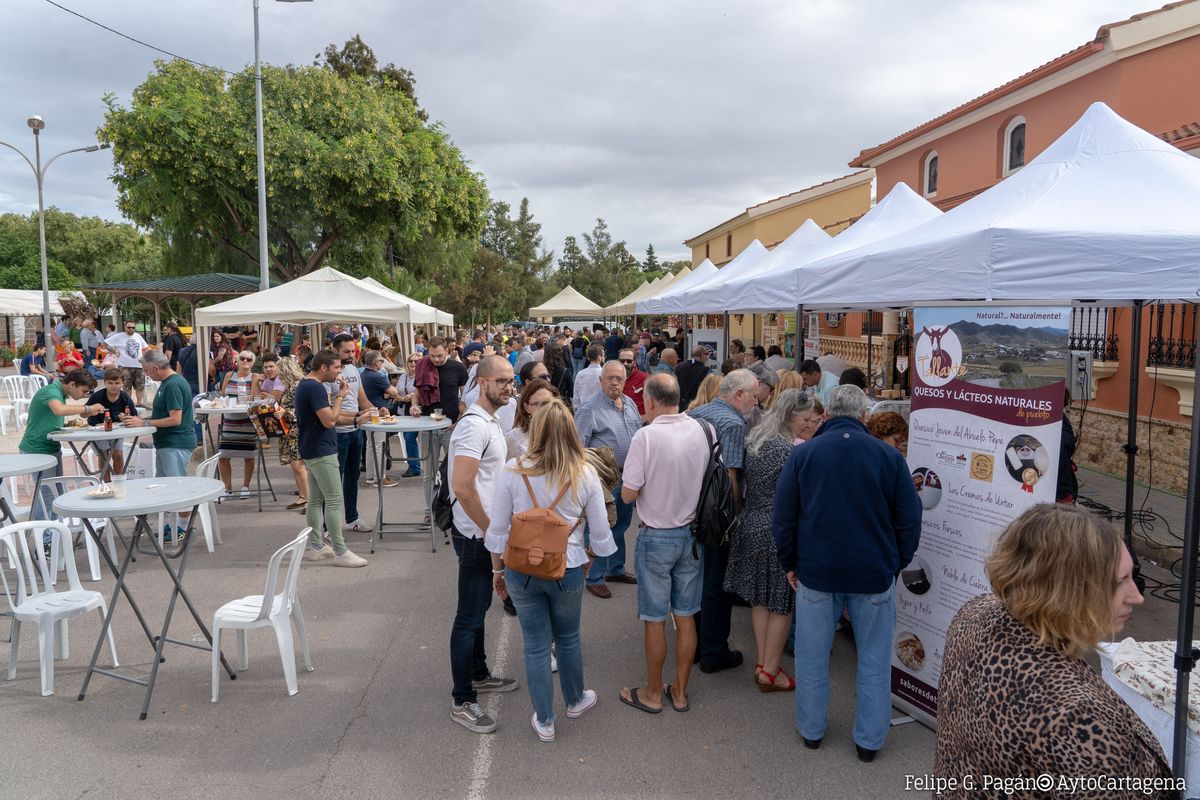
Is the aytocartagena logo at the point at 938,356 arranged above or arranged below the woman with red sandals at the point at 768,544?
above

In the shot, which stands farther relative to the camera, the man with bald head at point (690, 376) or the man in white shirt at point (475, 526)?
the man with bald head at point (690, 376)

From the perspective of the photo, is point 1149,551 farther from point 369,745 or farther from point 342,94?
point 342,94

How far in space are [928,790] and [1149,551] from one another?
477 cm

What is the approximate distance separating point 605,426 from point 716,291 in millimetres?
4218

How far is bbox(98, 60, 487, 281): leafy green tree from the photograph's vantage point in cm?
1786

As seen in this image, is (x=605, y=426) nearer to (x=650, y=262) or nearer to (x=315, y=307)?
(x=315, y=307)

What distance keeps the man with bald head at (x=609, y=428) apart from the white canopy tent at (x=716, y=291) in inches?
145

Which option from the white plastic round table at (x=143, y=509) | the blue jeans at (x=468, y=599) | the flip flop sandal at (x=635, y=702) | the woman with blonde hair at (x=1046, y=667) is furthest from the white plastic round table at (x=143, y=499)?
the woman with blonde hair at (x=1046, y=667)

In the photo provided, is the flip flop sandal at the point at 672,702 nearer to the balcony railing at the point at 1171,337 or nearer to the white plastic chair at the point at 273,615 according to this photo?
the white plastic chair at the point at 273,615

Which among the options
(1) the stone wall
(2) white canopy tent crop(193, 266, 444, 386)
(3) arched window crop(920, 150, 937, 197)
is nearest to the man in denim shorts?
(1) the stone wall

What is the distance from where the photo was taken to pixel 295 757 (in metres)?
3.52

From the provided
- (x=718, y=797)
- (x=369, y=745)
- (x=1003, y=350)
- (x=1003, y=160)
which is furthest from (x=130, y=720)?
(x=1003, y=160)

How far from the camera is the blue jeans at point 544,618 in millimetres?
3391

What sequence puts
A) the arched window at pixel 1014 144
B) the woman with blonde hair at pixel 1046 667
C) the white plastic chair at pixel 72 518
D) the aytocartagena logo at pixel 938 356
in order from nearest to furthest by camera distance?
the woman with blonde hair at pixel 1046 667
the aytocartagena logo at pixel 938 356
the white plastic chair at pixel 72 518
the arched window at pixel 1014 144
